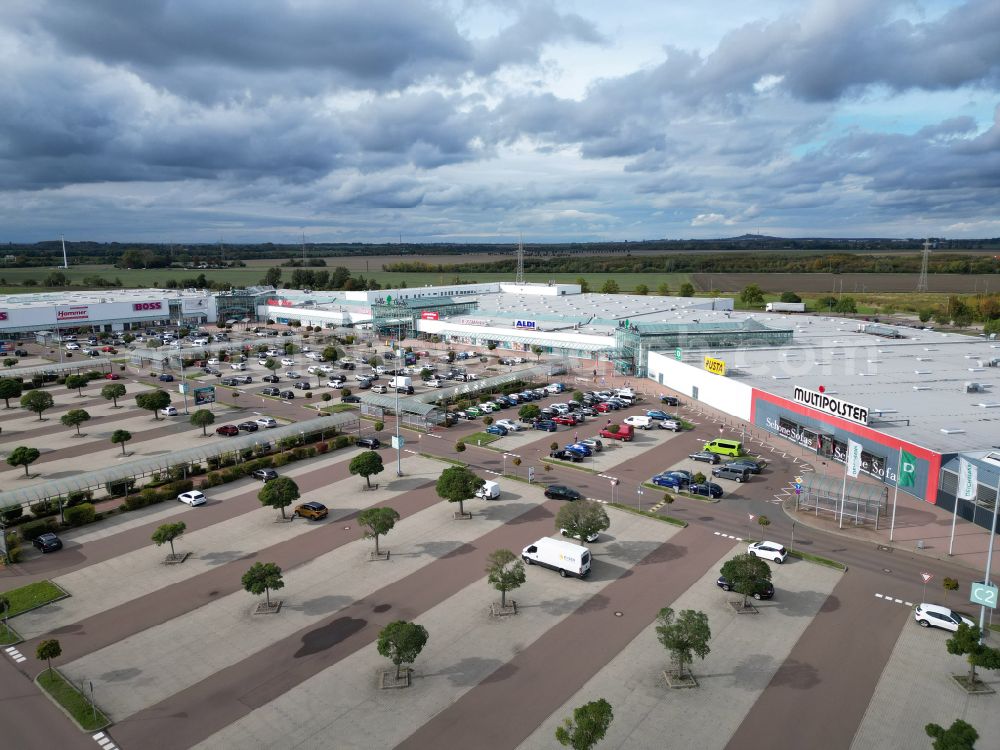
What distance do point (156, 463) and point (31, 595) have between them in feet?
44.3

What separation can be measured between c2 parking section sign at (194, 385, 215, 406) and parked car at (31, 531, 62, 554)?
2854cm

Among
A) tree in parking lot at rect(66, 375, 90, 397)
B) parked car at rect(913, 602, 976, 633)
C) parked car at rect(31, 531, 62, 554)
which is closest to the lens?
parked car at rect(913, 602, 976, 633)

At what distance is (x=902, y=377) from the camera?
53.2 meters

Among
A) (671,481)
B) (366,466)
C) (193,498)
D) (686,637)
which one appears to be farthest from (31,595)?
(671,481)

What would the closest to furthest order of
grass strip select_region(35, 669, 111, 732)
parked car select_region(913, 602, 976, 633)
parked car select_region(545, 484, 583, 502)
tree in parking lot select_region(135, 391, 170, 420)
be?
1. grass strip select_region(35, 669, 111, 732)
2. parked car select_region(913, 602, 976, 633)
3. parked car select_region(545, 484, 583, 502)
4. tree in parking lot select_region(135, 391, 170, 420)

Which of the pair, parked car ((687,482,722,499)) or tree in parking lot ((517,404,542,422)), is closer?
parked car ((687,482,722,499))

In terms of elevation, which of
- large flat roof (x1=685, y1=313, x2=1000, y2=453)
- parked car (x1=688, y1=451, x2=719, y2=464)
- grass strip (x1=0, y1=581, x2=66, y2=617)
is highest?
large flat roof (x1=685, y1=313, x2=1000, y2=453)

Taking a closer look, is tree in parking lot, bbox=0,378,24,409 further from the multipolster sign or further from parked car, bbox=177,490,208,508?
the multipolster sign

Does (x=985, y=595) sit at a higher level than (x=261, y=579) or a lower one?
higher

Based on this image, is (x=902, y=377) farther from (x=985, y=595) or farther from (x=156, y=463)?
(x=156, y=463)

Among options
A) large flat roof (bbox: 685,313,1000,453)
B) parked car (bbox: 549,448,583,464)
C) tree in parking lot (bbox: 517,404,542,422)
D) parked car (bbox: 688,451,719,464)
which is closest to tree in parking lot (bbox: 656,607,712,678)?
parked car (bbox: 549,448,583,464)

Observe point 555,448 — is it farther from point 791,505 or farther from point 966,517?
point 966,517

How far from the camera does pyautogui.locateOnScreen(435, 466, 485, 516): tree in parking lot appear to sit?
32656mm

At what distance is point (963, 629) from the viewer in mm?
19953
